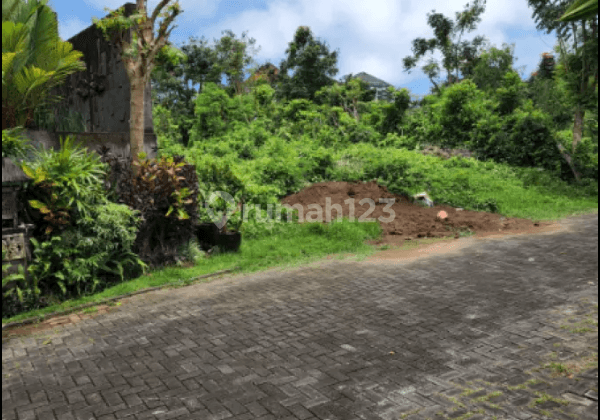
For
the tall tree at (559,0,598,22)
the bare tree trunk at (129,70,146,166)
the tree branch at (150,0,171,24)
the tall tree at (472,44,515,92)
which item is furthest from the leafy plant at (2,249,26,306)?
the tall tree at (472,44,515,92)

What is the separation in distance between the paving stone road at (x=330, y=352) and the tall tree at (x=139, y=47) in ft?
10.5

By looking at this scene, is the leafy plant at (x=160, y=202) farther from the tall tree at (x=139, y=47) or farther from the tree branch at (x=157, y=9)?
the tree branch at (x=157, y=9)

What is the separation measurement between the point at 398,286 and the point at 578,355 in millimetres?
2780

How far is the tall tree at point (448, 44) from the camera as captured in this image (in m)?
28.3

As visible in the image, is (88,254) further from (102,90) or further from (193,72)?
(193,72)

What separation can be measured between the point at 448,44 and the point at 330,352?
2738 centimetres

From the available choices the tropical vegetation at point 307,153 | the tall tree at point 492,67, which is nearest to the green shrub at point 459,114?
the tropical vegetation at point 307,153

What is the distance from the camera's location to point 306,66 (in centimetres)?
2722

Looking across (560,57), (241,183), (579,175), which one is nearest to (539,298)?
(241,183)

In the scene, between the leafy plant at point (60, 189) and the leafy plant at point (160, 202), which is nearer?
the leafy plant at point (60, 189)

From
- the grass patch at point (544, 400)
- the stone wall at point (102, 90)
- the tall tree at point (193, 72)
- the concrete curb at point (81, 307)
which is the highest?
the tall tree at point (193, 72)

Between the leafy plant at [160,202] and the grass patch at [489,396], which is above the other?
the leafy plant at [160,202]

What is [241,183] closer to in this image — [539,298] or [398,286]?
[398,286]

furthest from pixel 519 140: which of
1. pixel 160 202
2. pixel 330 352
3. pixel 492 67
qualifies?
pixel 330 352
